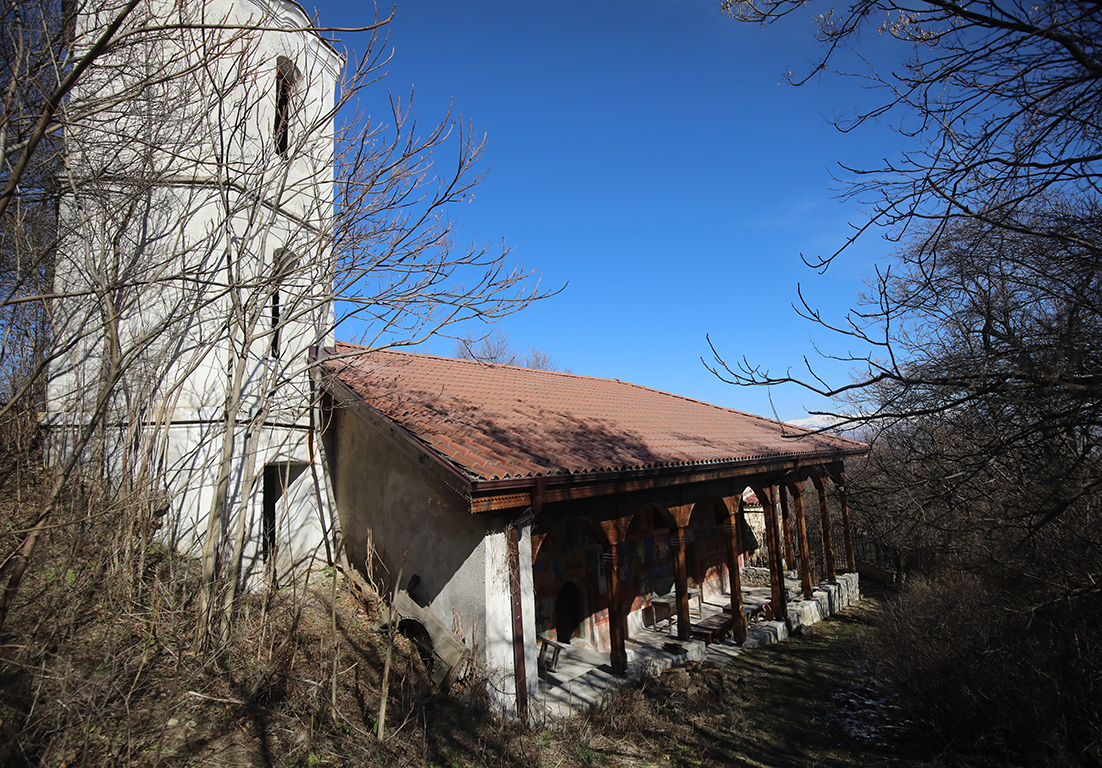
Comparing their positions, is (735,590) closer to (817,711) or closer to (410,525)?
(817,711)

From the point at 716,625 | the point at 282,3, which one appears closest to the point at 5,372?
the point at 282,3

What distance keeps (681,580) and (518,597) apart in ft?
12.9

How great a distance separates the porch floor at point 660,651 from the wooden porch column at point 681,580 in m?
0.22

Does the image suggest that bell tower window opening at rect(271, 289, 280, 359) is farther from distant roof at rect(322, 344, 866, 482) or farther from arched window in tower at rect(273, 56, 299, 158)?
arched window in tower at rect(273, 56, 299, 158)

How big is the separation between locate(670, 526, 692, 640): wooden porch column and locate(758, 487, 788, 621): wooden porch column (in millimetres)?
2547

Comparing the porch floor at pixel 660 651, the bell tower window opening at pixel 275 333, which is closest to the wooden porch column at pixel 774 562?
the porch floor at pixel 660 651

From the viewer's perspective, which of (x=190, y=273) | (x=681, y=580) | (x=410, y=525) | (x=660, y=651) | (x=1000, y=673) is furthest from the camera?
(x=681, y=580)

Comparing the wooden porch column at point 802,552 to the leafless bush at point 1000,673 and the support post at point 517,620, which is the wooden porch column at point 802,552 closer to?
the leafless bush at point 1000,673

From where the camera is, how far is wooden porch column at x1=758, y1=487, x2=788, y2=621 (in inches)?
434

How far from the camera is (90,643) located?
455 cm

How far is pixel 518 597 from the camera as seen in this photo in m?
6.16

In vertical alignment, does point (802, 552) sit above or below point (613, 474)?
below

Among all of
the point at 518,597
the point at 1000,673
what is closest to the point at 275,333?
the point at 518,597

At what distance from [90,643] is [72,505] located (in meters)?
1.18
